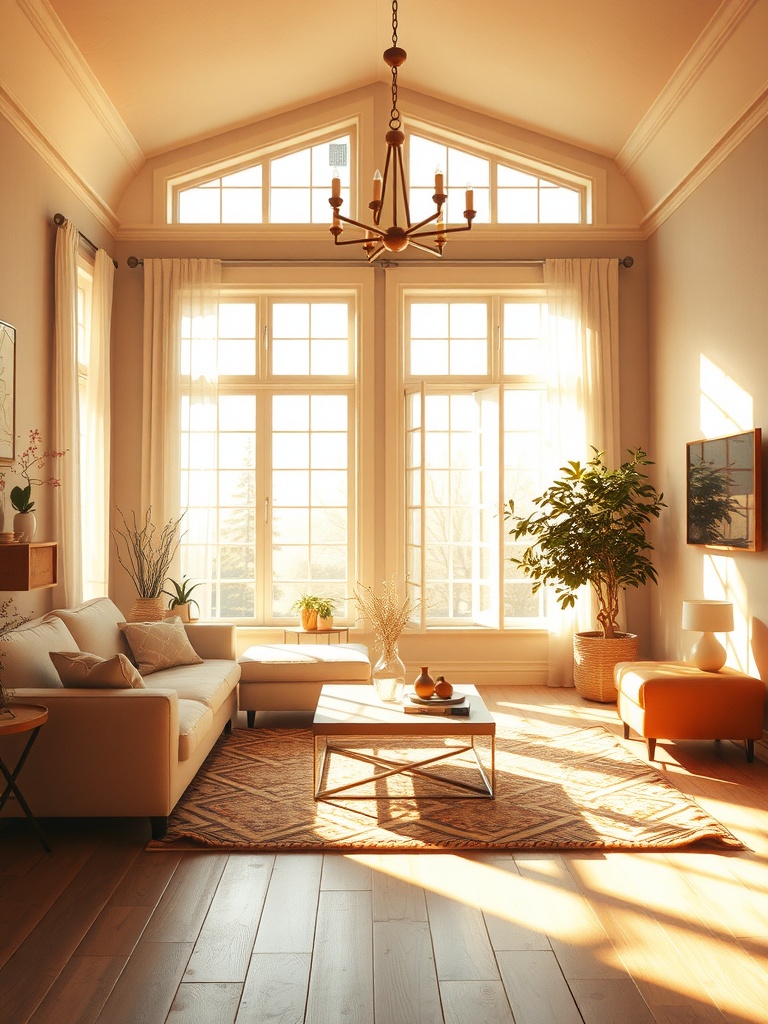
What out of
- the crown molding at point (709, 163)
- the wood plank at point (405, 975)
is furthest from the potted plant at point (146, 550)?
the crown molding at point (709, 163)

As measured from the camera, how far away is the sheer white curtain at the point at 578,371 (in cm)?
722

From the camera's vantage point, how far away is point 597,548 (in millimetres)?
6551

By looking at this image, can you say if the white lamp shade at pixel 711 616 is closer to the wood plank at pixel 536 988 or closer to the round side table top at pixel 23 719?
the wood plank at pixel 536 988

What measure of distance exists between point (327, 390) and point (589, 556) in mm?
2553

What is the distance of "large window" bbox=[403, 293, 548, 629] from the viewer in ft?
→ 24.0

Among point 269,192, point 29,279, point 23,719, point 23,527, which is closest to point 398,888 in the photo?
point 23,719

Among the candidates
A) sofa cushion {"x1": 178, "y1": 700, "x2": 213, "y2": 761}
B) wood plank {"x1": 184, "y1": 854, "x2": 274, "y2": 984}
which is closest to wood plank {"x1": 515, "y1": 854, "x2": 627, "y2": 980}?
wood plank {"x1": 184, "y1": 854, "x2": 274, "y2": 984}

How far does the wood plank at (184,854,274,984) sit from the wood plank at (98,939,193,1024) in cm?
5

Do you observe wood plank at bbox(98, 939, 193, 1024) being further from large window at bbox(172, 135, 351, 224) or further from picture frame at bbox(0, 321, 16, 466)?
large window at bbox(172, 135, 351, 224)

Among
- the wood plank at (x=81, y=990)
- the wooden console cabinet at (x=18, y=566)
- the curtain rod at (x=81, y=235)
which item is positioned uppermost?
the curtain rod at (x=81, y=235)

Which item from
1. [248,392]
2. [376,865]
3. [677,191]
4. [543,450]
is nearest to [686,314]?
[677,191]

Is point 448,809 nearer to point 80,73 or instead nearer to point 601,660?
point 601,660

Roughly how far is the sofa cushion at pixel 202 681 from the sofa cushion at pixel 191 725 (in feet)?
0.31

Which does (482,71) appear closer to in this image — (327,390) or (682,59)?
(682,59)
